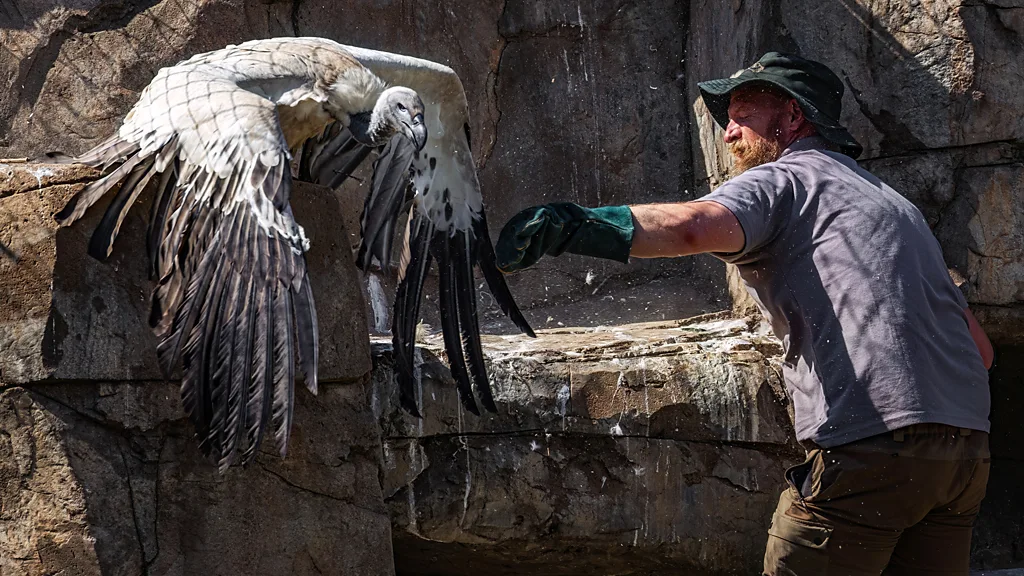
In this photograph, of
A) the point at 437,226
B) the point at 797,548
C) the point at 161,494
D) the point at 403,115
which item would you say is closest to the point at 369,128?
the point at 403,115

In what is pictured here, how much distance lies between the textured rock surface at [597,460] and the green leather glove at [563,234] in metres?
1.44

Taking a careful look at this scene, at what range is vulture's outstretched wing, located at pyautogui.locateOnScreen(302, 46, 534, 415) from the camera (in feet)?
11.1

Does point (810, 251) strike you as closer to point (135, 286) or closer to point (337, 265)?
point (337, 265)

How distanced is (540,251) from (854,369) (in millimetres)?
842

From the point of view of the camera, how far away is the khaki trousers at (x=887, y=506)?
249cm

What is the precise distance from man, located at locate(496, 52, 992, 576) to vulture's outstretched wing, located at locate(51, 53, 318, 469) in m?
0.94

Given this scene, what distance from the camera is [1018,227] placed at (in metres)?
4.15

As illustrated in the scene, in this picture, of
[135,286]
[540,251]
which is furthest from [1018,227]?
[135,286]

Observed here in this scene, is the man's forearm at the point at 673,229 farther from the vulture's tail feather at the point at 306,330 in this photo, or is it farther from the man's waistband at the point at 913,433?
the vulture's tail feather at the point at 306,330

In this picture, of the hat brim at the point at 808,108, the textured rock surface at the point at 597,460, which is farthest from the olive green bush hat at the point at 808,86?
the textured rock surface at the point at 597,460

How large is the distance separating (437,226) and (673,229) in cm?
141

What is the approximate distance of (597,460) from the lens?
12.2 ft

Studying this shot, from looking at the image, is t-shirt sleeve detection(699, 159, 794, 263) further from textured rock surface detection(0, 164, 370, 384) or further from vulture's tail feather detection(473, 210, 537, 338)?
textured rock surface detection(0, 164, 370, 384)

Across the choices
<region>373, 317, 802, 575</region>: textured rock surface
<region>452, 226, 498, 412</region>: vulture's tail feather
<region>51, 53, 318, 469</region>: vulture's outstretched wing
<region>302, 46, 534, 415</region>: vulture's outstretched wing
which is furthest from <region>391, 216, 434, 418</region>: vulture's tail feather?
<region>51, 53, 318, 469</region>: vulture's outstretched wing
